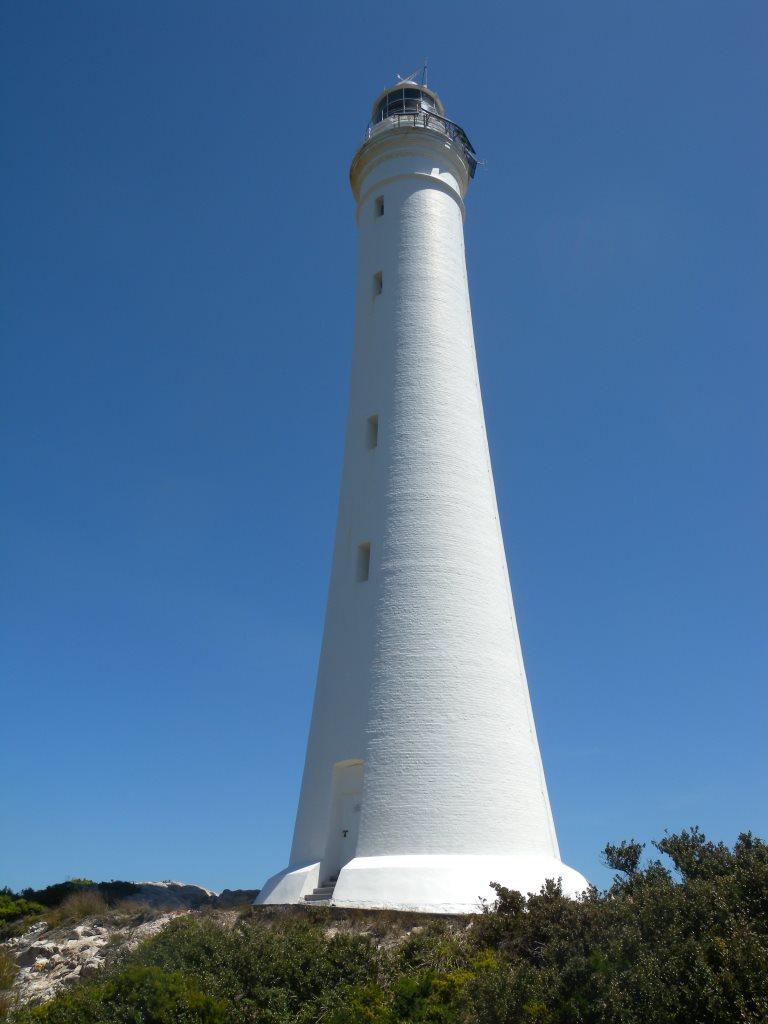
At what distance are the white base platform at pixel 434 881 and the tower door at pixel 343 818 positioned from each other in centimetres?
75

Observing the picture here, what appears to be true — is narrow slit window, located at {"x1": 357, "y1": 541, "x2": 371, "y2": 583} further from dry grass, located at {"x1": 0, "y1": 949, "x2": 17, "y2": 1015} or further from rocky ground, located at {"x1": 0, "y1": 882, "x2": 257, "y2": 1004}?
dry grass, located at {"x1": 0, "y1": 949, "x2": 17, "y2": 1015}

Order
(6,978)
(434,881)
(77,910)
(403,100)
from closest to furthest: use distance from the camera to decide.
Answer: (434,881) → (6,978) → (77,910) → (403,100)

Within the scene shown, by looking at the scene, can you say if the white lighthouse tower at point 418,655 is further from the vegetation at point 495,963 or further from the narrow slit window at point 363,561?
the vegetation at point 495,963

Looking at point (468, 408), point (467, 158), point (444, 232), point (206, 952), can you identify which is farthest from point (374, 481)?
point (467, 158)

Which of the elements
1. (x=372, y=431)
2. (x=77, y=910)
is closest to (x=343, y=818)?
(x=77, y=910)

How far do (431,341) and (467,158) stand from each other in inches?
301

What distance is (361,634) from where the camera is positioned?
1630 cm

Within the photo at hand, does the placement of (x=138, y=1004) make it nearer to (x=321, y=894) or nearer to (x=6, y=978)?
(x=321, y=894)

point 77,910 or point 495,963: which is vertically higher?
point 77,910

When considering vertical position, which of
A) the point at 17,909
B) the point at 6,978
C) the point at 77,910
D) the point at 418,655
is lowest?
the point at 6,978

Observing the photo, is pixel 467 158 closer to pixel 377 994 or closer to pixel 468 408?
pixel 468 408

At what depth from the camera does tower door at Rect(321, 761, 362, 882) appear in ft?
49.3

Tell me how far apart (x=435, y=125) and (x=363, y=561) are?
1319 cm

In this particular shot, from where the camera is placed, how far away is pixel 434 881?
1298 centimetres
